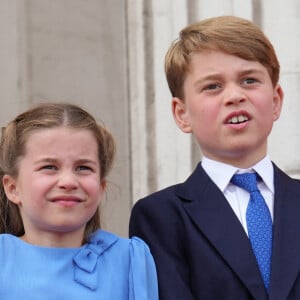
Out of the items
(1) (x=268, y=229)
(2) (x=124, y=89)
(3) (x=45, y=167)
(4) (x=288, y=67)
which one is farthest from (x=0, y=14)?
(1) (x=268, y=229)

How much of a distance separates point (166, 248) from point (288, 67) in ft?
4.70

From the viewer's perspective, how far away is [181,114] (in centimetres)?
298

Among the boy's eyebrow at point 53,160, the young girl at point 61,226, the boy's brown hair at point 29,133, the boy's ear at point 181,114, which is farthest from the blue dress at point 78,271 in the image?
the boy's ear at point 181,114

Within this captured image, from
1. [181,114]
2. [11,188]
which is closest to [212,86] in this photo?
[181,114]

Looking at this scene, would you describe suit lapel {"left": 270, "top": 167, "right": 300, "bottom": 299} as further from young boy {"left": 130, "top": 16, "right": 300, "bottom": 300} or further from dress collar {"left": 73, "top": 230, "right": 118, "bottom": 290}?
dress collar {"left": 73, "top": 230, "right": 118, "bottom": 290}

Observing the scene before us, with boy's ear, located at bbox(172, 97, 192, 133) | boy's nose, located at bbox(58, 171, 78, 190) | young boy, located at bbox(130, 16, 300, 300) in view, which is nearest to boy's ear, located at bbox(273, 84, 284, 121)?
young boy, located at bbox(130, 16, 300, 300)

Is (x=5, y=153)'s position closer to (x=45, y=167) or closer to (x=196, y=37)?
(x=45, y=167)

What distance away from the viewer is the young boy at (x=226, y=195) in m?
2.70

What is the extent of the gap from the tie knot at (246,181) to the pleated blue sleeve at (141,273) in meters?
0.30

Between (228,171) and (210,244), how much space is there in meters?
0.22

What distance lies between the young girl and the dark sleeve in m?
0.03

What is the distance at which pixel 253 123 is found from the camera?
9.20ft

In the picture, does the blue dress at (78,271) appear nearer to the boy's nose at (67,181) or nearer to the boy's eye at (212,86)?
the boy's nose at (67,181)

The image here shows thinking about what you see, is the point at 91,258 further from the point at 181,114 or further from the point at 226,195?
the point at 181,114
